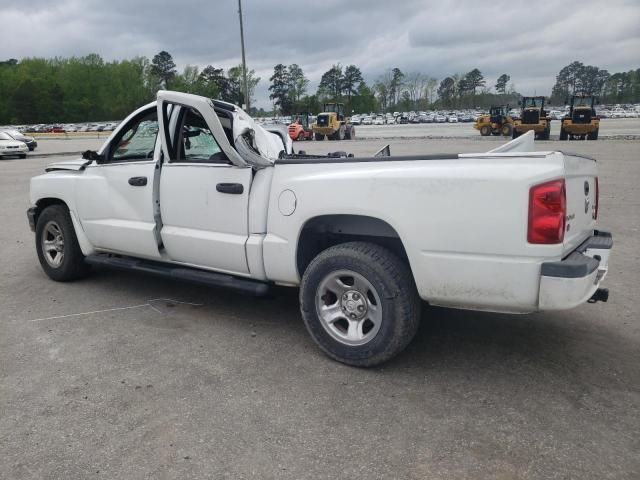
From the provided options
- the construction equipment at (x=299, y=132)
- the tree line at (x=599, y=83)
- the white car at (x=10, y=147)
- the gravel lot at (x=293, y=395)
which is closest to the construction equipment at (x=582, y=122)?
the construction equipment at (x=299, y=132)

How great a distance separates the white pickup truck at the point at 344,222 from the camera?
2.98 meters

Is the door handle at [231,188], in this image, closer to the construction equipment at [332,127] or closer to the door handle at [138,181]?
the door handle at [138,181]

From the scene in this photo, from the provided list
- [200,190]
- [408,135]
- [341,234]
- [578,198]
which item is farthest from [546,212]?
[408,135]

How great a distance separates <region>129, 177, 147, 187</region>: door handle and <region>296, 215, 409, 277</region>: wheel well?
1.62 metres

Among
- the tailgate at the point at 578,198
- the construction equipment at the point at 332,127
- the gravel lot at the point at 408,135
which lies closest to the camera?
the tailgate at the point at 578,198

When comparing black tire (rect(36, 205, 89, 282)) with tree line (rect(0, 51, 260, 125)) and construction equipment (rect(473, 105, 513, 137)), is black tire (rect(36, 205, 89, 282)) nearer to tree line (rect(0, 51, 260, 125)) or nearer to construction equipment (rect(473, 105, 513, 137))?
construction equipment (rect(473, 105, 513, 137))

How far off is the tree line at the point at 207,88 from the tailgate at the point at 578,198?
7796 centimetres

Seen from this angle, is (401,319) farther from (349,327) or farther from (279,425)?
(279,425)

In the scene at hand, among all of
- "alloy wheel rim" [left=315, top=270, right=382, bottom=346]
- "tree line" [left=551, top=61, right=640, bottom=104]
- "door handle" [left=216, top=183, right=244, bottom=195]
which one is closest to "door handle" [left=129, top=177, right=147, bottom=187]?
"door handle" [left=216, top=183, right=244, bottom=195]

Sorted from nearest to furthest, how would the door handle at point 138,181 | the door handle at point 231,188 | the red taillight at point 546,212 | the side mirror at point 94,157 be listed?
the red taillight at point 546,212
the door handle at point 231,188
the door handle at point 138,181
the side mirror at point 94,157

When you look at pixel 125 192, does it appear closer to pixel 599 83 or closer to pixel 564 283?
pixel 564 283

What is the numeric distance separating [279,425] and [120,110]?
12227cm

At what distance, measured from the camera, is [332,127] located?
3819 cm

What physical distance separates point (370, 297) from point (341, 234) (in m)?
0.60
